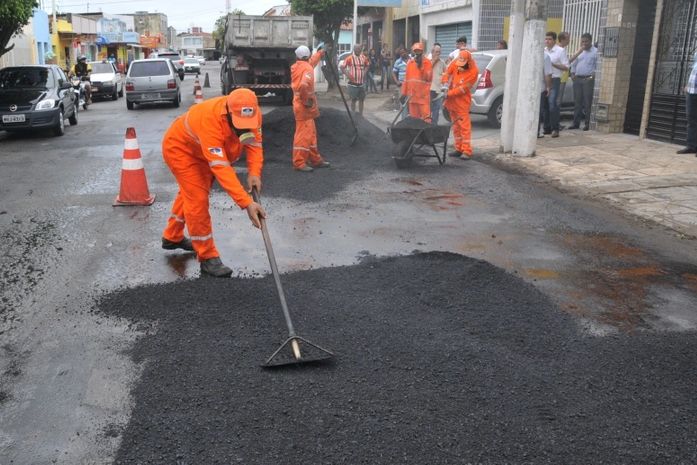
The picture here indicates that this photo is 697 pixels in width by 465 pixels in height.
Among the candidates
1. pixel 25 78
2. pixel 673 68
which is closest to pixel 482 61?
pixel 673 68

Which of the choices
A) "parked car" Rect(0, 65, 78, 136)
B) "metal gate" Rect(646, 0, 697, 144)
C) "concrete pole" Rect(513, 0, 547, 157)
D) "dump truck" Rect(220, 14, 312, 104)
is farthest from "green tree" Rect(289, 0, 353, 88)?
"concrete pole" Rect(513, 0, 547, 157)

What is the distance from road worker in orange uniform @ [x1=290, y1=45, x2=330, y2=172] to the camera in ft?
30.5

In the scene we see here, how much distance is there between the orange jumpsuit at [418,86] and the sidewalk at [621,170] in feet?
3.97

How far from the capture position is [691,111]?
32.4ft

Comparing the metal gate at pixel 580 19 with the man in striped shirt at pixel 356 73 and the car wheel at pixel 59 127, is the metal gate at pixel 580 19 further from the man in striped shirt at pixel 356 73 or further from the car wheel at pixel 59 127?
the car wheel at pixel 59 127

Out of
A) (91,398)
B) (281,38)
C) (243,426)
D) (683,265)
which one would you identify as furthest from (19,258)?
(281,38)

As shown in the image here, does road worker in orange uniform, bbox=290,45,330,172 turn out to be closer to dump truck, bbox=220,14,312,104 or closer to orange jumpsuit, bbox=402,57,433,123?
orange jumpsuit, bbox=402,57,433,123

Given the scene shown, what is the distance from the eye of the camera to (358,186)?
28.3ft

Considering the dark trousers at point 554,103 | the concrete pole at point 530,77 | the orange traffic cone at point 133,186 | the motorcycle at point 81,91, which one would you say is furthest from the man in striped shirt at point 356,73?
the orange traffic cone at point 133,186

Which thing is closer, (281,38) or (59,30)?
(281,38)

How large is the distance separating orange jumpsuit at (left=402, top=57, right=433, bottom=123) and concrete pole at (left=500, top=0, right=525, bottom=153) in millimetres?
1588

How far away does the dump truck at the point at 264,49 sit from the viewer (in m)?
18.6

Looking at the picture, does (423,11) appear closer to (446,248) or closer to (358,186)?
(358,186)

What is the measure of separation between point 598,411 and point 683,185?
623cm
